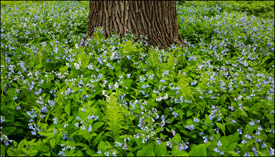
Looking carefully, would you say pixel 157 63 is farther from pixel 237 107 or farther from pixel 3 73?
pixel 3 73

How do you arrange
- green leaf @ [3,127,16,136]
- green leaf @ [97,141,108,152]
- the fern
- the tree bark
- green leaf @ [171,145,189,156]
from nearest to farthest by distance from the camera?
green leaf @ [171,145,189,156], green leaf @ [97,141,108,152], the fern, green leaf @ [3,127,16,136], the tree bark

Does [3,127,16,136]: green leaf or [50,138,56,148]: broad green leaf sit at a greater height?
[50,138,56,148]: broad green leaf

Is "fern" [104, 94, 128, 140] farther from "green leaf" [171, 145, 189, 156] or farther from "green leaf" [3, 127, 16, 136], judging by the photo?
"green leaf" [3, 127, 16, 136]

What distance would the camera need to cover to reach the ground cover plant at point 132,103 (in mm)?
2019

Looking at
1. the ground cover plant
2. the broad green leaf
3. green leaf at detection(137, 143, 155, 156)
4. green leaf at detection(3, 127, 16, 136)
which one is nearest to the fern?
the ground cover plant

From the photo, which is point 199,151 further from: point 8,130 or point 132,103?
point 8,130

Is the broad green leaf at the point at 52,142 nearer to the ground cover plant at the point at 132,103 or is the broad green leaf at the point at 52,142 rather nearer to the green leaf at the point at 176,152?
the ground cover plant at the point at 132,103

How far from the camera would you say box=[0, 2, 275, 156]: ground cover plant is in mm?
2019

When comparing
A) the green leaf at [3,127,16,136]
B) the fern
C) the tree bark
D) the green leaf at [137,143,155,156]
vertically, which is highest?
the tree bark

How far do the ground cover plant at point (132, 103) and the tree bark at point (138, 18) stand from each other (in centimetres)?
18

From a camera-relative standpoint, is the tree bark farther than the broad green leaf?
Yes

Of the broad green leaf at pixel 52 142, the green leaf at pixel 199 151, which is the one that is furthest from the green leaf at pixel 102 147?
the green leaf at pixel 199 151

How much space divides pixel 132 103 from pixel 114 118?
0.33 metres

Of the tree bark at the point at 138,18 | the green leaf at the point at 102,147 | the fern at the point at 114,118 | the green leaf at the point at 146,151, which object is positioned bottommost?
the green leaf at the point at 102,147
